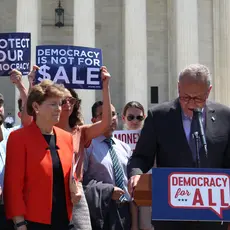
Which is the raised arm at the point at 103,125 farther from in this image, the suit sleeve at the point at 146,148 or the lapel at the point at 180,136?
the lapel at the point at 180,136

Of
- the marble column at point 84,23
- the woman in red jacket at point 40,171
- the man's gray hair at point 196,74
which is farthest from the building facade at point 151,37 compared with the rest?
the man's gray hair at point 196,74

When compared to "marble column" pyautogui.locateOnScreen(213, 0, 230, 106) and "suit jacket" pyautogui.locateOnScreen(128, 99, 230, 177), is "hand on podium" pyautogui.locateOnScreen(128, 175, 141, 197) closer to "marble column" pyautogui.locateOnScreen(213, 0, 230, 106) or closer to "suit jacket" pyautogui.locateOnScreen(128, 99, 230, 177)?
"suit jacket" pyautogui.locateOnScreen(128, 99, 230, 177)

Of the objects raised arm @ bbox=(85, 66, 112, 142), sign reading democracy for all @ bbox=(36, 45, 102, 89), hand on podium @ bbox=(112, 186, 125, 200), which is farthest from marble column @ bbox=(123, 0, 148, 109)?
raised arm @ bbox=(85, 66, 112, 142)

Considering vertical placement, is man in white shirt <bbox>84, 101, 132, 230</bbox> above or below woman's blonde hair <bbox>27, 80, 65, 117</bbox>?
below

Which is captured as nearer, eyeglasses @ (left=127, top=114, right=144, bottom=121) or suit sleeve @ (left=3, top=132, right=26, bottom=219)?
suit sleeve @ (left=3, top=132, right=26, bottom=219)

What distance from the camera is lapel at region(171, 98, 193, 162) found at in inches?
208

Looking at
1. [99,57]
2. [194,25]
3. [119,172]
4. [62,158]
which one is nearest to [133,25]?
[194,25]

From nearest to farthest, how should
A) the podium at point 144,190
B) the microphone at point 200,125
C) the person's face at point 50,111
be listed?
the podium at point 144,190 < the microphone at point 200,125 < the person's face at point 50,111

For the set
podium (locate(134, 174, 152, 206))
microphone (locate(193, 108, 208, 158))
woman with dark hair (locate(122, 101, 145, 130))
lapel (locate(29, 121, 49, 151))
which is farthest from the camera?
woman with dark hair (locate(122, 101, 145, 130))

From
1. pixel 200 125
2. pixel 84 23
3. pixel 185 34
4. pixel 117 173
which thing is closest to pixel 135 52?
pixel 185 34

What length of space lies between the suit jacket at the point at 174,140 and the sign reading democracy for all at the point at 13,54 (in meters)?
5.43

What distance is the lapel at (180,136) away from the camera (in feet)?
17.3

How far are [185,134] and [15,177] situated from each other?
192cm

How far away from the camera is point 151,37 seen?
35125mm
